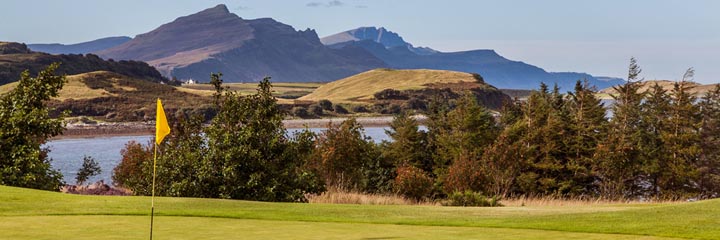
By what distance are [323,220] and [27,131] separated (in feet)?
55.9

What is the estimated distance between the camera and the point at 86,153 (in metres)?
109

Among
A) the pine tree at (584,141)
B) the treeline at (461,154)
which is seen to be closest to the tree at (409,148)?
the treeline at (461,154)

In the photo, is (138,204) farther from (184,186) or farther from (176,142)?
(176,142)

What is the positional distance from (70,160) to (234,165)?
75.6 meters

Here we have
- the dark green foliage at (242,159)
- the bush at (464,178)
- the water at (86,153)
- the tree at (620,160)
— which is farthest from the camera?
the water at (86,153)

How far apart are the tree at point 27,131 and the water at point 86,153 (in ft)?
135

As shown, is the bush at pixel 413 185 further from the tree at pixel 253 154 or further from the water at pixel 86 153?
the water at pixel 86 153

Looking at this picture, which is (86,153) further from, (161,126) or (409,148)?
(161,126)

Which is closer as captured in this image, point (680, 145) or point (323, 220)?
point (323, 220)

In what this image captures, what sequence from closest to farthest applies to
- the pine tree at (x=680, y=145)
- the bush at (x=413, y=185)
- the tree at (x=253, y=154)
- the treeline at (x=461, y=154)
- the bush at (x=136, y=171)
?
the tree at (x=253, y=154) < the treeline at (x=461, y=154) < the bush at (x=136, y=171) < the bush at (x=413, y=185) < the pine tree at (x=680, y=145)

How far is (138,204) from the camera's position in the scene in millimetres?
21000

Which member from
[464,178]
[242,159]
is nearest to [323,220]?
[242,159]

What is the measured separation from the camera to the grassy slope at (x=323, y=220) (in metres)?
15.8

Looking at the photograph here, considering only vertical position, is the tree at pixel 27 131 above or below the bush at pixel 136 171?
above
